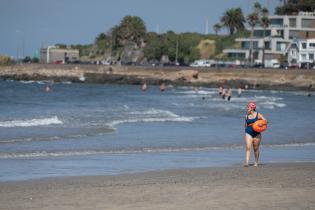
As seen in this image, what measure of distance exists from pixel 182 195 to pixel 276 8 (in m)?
143

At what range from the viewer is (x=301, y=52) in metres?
115

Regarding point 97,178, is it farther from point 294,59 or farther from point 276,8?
point 276,8

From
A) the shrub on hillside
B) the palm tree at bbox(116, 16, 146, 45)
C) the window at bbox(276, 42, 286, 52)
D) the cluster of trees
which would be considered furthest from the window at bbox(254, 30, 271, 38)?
the shrub on hillside

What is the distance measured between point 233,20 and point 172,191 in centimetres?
13339

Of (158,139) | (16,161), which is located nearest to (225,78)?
(158,139)

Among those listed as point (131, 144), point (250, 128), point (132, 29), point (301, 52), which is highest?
point (132, 29)

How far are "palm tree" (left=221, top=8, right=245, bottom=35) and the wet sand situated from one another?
5061 inches

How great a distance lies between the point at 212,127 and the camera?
32469mm

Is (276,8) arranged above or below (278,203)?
above

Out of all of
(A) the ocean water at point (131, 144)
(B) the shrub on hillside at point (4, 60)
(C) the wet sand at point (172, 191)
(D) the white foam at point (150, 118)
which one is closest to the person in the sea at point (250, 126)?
(C) the wet sand at point (172, 191)

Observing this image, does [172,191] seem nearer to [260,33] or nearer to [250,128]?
[250,128]

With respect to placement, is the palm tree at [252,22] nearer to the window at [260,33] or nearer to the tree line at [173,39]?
the window at [260,33]

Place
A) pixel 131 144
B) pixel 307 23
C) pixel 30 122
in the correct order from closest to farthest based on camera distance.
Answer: pixel 131 144 → pixel 30 122 → pixel 307 23

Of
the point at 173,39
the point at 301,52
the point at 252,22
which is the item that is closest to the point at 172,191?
the point at 301,52
